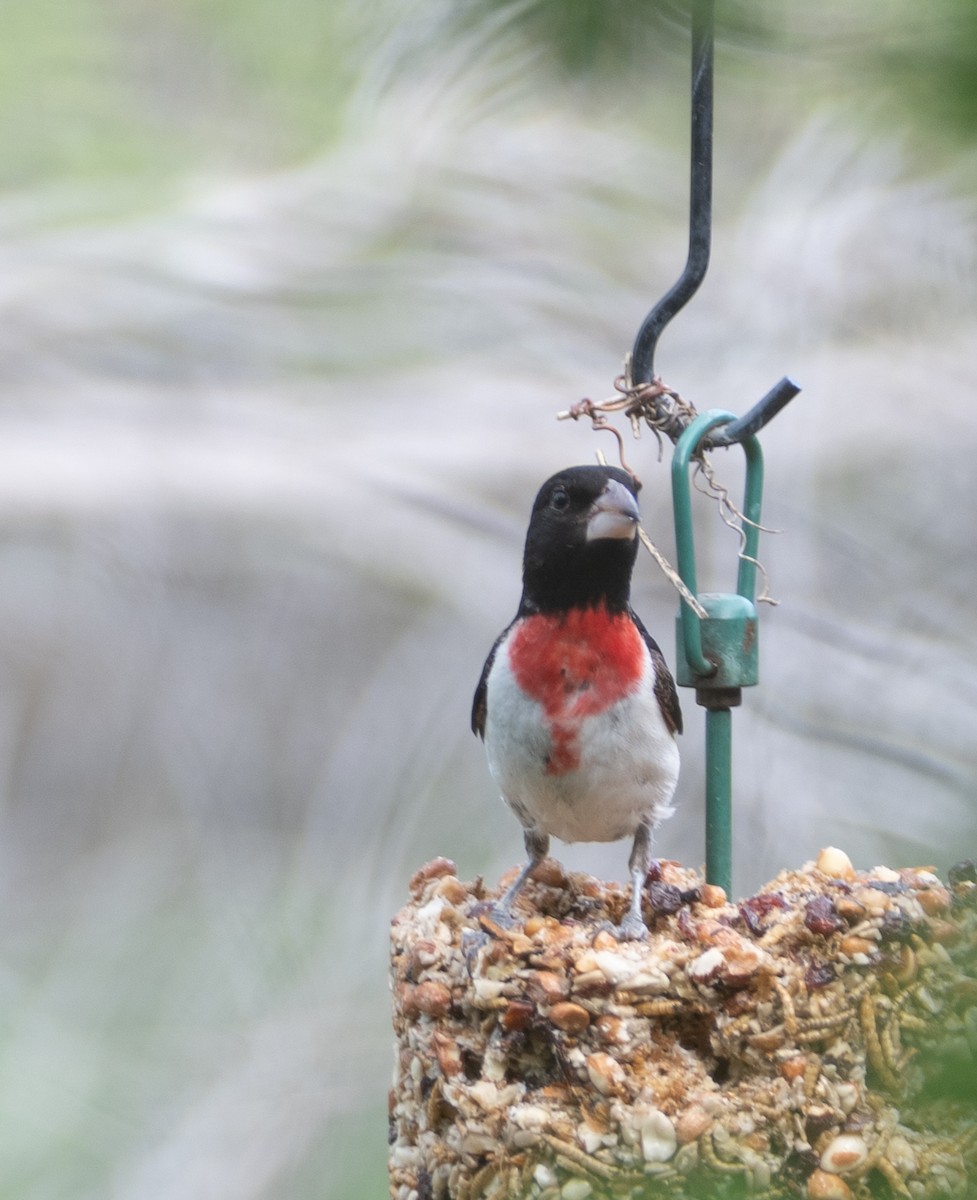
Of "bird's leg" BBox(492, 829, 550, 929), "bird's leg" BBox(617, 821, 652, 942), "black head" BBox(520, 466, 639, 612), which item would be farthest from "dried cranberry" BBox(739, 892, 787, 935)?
"black head" BBox(520, 466, 639, 612)

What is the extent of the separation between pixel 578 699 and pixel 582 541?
0.51ft

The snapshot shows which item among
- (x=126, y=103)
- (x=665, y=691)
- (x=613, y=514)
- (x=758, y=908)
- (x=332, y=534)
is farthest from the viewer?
(x=332, y=534)

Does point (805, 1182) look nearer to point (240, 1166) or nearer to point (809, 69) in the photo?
point (809, 69)

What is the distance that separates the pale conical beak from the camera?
117cm

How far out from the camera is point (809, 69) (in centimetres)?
40

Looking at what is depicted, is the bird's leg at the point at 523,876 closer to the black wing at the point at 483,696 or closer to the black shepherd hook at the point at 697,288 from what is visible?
the black wing at the point at 483,696

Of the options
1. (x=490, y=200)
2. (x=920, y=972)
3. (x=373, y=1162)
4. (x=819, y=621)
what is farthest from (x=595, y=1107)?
(x=490, y=200)

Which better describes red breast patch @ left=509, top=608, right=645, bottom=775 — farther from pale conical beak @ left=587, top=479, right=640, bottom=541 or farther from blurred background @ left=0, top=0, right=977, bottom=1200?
blurred background @ left=0, top=0, right=977, bottom=1200

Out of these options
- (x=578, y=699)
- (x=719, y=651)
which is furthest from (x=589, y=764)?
(x=719, y=651)

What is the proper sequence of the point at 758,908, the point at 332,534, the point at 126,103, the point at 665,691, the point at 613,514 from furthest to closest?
1. the point at 332,534
2. the point at 126,103
3. the point at 665,691
4. the point at 613,514
5. the point at 758,908

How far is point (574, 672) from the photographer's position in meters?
1.27

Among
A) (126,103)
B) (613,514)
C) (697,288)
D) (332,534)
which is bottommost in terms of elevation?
(613,514)

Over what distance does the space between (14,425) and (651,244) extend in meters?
1.31

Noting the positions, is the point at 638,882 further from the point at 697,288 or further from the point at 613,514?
the point at 697,288
